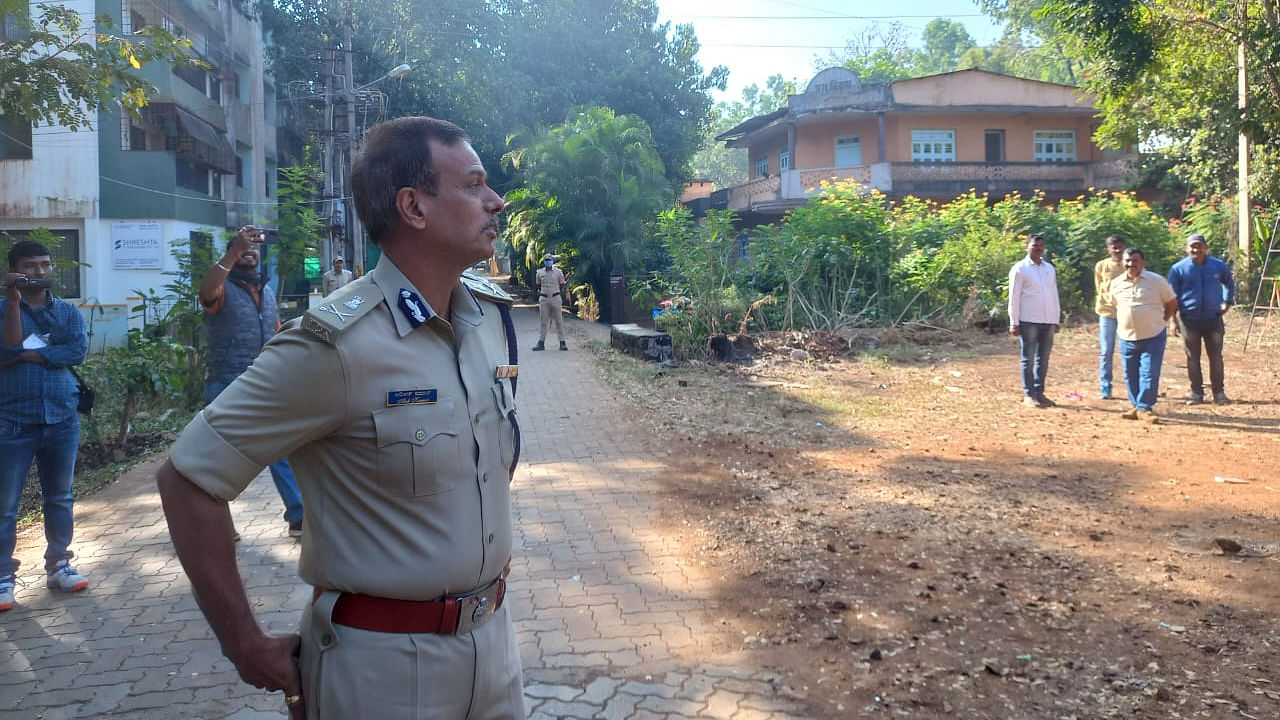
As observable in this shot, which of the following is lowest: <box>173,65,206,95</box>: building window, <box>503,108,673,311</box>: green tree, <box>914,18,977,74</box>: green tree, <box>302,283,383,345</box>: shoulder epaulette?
<box>302,283,383,345</box>: shoulder epaulette

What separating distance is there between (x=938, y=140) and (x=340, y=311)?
3173cm

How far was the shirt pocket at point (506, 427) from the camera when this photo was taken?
7.04ft

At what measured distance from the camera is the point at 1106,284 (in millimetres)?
10359

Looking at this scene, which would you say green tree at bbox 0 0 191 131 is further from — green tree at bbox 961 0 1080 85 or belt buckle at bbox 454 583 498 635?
green tree at bbox 961 0 1080 85

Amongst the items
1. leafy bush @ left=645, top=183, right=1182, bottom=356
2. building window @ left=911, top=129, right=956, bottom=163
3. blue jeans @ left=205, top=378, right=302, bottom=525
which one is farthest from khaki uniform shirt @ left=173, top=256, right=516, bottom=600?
building window @ left=911, top=129, right=956, bottom=163

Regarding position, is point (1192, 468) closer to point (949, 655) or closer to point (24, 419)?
point (949, 655)

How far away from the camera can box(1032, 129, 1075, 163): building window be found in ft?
104

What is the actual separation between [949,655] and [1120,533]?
2288mm

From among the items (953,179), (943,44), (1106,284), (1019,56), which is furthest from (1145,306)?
(943,44)

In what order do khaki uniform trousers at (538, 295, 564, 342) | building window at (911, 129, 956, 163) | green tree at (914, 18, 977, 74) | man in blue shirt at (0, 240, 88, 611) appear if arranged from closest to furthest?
man in blue shirt at (0, 240, 88, 611) < khaki uniform trousers at (538, 295, 564, 342) < building window at (911, 129, 956, 163) < green tree at (914, 18, 977, 74)

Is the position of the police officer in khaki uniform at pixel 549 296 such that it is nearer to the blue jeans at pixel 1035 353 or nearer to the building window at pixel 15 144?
the blue jeans at pixel 1035 353

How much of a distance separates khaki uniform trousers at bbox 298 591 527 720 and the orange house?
27986 mm

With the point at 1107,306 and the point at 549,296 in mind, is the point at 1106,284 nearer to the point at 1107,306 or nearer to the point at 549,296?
the point at 1107,306

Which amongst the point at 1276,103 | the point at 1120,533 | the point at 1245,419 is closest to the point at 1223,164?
the point at 1276,103
